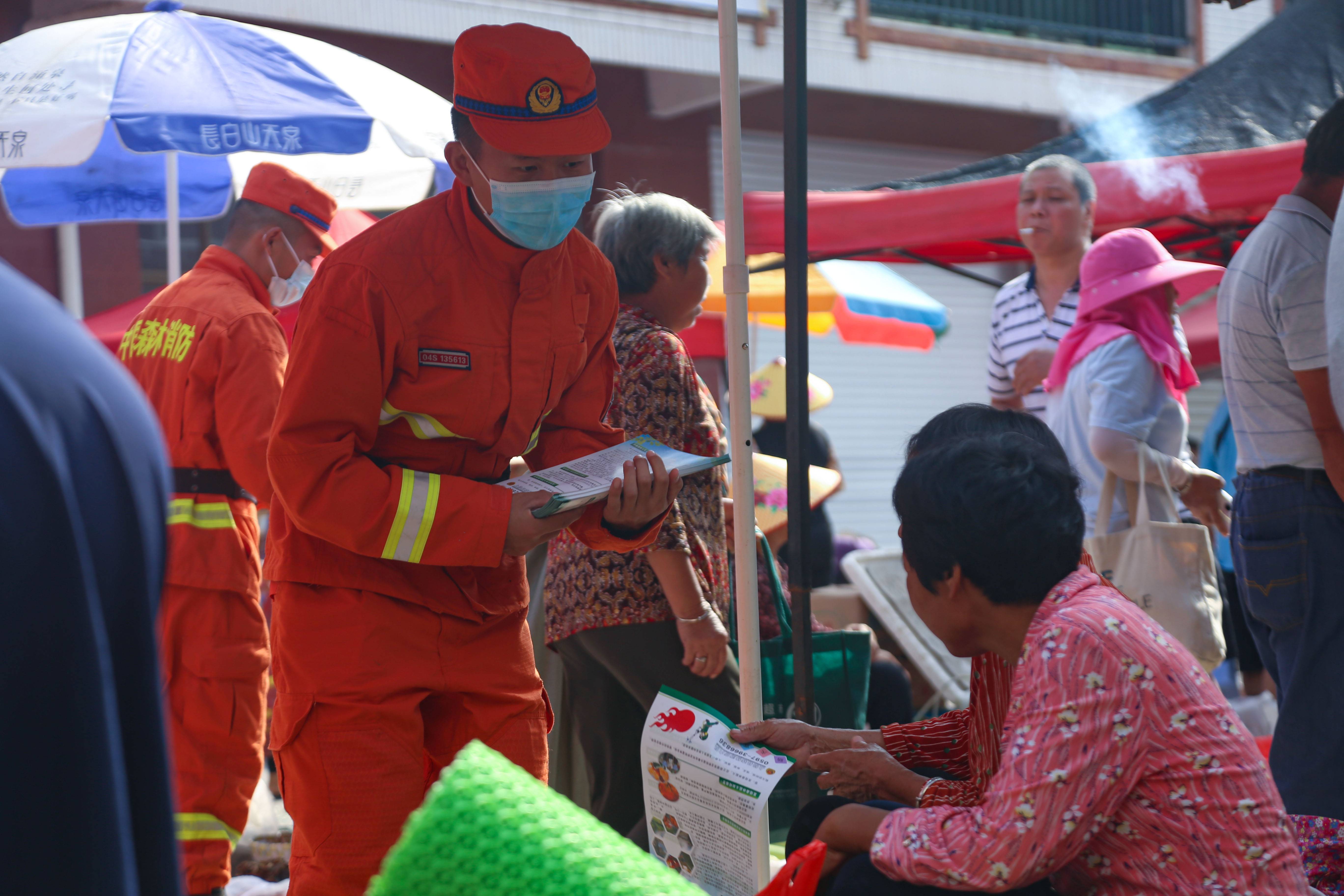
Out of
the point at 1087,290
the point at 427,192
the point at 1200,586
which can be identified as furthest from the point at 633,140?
the point at 1200,586

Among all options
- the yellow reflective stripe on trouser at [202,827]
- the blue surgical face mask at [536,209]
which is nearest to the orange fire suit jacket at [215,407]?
the yellow reflective stripe on trouser at [202,827]

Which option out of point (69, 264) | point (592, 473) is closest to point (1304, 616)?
point (592, 473)

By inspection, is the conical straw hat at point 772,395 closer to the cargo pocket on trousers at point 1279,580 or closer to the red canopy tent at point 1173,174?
the red canopy tent at point 1173,174

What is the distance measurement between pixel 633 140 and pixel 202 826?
817 cm

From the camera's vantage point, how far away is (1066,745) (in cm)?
155

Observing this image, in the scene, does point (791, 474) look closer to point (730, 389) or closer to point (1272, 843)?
point (730, 389)

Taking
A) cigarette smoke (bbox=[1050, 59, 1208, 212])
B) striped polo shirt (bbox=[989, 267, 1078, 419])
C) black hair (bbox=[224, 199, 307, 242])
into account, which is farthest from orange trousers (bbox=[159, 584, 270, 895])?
cigarette smoke (bbox=[1050, 59, 1208, 212])

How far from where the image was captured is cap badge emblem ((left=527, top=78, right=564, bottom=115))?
2.02 m

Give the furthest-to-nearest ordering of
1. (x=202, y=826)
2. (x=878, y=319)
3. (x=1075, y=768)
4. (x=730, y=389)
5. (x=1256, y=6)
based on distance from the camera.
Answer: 1. (x=1256, y=6)
2. (x=878, y=319)
3. (x=202, y=826)
4. (x=730, y=389)
5. (x=1075, y=768)

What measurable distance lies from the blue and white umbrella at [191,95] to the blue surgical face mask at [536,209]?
1.92 metres

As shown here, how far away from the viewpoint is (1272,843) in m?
1.59

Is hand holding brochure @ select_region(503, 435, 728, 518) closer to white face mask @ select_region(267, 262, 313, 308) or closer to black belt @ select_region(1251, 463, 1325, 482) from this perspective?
black belt @ select_region(1251, 463, 1325, 482)

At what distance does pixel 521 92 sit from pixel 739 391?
74 centimetres

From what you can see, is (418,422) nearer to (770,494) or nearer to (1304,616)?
(1304,616)
